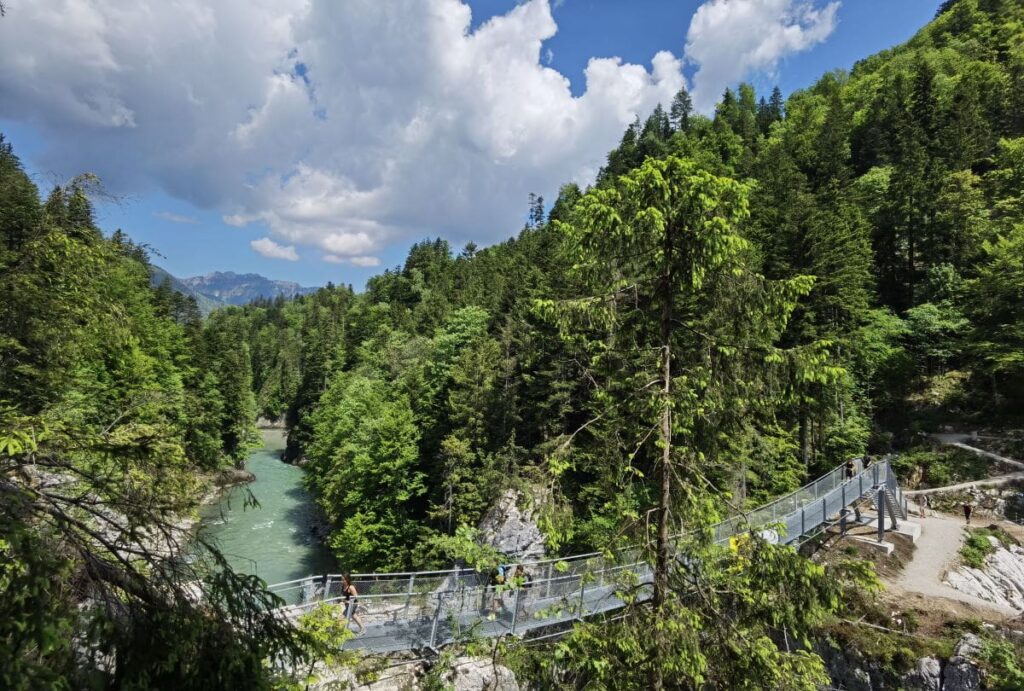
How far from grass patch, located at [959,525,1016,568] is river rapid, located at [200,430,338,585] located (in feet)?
84.1

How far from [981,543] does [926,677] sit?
8545 millimetres

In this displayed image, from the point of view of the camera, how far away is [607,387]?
6566 mm

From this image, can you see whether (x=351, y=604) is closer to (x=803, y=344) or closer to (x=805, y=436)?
(x=803, y=344)

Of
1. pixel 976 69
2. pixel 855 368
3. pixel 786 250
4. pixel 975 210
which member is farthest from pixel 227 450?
pixel 976 69

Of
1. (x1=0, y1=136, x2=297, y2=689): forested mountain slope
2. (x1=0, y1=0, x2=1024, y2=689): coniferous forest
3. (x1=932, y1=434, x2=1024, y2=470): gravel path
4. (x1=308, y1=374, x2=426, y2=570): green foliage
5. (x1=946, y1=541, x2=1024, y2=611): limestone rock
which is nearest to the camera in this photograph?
(x1=0, y1=136, x2=297, y2=689): forested mountain slope

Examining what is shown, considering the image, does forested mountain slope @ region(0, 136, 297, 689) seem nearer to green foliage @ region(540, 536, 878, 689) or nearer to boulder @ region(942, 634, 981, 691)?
green foliage @ region(540, 536, 878, 689)

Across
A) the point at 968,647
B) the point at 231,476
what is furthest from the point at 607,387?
the point at 231,476

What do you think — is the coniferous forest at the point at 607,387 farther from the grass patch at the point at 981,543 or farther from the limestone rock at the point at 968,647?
the grass patch at the point at 981,543

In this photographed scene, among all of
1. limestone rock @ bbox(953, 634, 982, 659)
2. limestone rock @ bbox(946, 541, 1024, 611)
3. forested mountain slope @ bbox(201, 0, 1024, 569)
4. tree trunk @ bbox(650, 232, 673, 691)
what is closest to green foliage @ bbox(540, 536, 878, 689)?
tree trunk @ bbox(650, 232, 673, 691)

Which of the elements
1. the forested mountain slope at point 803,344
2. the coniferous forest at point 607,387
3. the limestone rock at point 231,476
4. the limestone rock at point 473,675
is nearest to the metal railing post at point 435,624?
the limestone rock at point 473,675

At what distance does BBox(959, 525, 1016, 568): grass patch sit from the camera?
56.5 ft

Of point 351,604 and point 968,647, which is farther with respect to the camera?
point 968,647

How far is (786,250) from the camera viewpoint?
26.7 meters

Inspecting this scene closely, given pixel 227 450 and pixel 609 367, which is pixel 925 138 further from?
pixel 227 450
